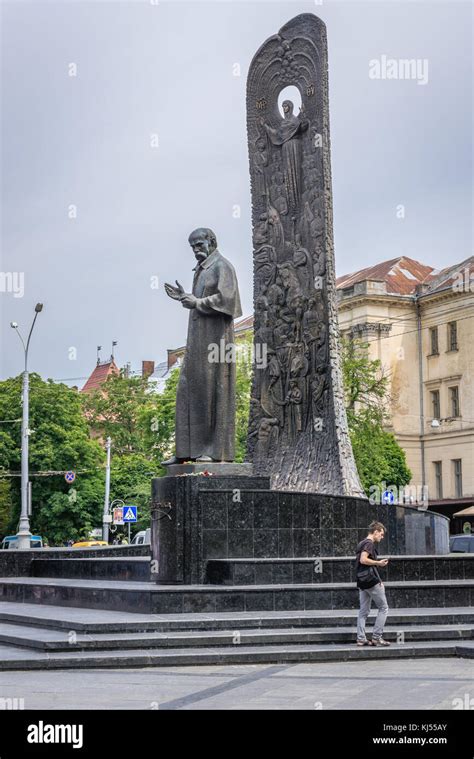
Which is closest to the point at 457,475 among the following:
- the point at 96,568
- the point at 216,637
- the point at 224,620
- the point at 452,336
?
the point at 452,336

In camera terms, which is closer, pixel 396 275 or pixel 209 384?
pixel 209 384

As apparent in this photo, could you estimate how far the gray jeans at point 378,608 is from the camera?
1345 centimetres

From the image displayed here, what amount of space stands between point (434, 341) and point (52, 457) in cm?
2573

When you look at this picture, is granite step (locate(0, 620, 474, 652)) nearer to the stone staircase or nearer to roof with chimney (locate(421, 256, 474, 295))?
the stone staircase

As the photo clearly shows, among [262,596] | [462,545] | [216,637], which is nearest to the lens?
[216,637]

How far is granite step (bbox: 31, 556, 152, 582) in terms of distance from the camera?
18.3 meters

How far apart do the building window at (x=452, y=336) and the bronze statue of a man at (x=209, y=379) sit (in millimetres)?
52479

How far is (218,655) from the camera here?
41.6 feet

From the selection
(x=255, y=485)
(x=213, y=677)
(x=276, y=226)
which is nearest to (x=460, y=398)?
(x=276, y=226)

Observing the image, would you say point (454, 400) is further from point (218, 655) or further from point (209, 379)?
point (218, 655)

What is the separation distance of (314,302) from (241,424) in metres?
24.4

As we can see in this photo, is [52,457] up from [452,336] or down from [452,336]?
down

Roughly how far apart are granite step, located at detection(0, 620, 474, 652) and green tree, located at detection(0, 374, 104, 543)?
4205cm
